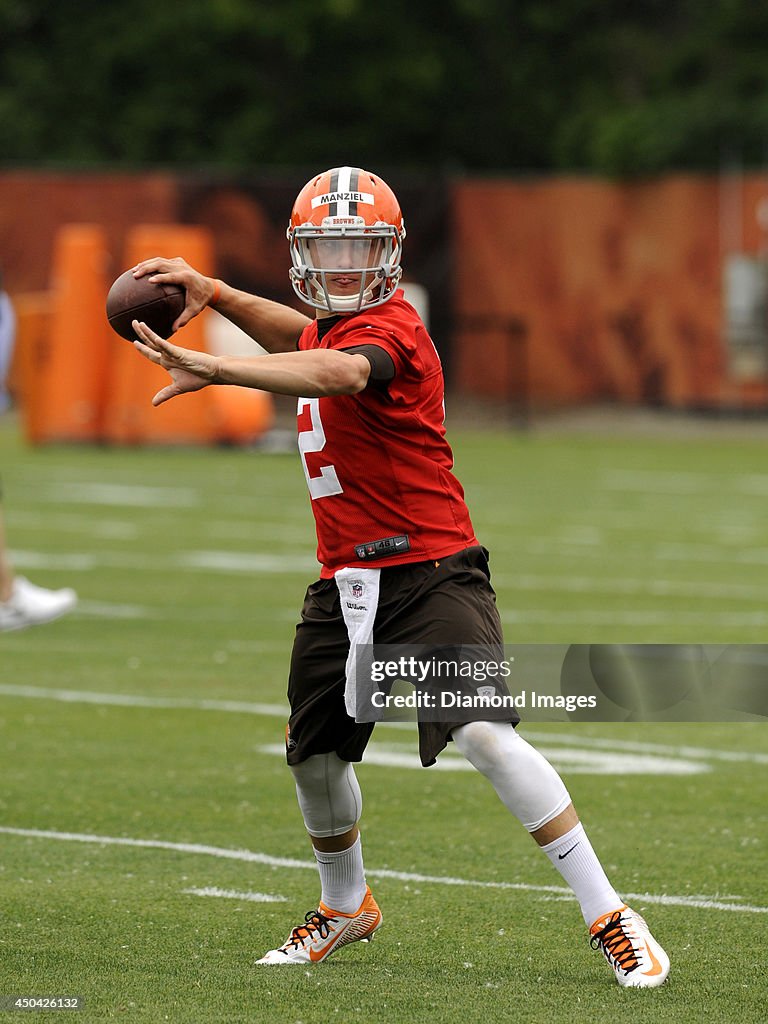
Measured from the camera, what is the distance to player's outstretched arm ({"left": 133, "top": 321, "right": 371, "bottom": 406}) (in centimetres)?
468

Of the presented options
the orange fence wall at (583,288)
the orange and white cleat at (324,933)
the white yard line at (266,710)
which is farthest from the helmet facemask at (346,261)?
the orange fence wall at (583,288)

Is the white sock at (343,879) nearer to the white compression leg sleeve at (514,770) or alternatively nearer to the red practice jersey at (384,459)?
the white compression leg sleeve at (514,770)

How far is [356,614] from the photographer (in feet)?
16.7

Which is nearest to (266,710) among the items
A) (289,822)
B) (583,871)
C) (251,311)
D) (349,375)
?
(289,822)

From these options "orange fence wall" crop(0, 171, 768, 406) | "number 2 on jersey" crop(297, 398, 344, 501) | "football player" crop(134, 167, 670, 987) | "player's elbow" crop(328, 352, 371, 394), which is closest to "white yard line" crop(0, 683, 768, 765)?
"football player" crop(134, 167, 670, 987)

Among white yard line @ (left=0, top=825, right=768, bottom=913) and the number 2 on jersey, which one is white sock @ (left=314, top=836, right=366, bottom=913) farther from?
the number 2 on jersey

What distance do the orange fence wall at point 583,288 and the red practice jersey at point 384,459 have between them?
24.6 meters

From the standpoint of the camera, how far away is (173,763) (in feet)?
25.7

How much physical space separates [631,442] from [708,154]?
836 cm

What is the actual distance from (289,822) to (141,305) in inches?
92.4

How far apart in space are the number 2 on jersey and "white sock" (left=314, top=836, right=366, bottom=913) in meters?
0.96

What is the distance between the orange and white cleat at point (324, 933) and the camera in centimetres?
526

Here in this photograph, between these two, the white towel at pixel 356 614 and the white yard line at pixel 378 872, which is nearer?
the white towel at pixel 356 614

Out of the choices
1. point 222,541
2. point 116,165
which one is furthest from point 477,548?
point 116,165
